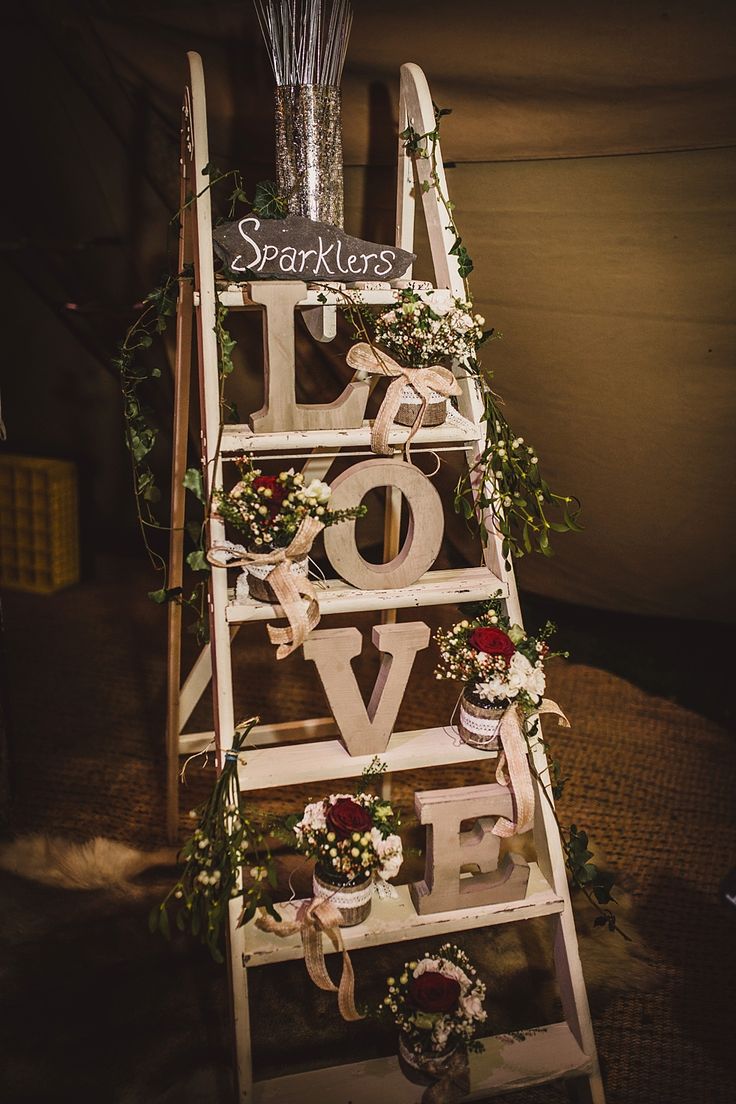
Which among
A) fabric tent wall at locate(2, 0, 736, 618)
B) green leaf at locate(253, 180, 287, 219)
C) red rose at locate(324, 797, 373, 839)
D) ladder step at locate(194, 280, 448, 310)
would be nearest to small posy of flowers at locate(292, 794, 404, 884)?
red rose at locate(324, 797, 373, 839)

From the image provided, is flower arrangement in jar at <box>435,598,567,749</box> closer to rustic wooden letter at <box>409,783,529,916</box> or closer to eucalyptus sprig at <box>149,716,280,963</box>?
rustic wooden letter at <box>409,783,529,916</box>

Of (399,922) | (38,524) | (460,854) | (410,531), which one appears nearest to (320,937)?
(399,922)

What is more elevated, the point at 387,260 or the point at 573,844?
the point at 387,260

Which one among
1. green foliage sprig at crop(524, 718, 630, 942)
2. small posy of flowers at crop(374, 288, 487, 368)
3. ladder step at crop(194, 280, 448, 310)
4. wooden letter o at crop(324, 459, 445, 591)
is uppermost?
ladder step at crop(194, 280, 448, 310)

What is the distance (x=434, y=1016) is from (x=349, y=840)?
12.3 inches

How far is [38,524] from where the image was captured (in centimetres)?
393

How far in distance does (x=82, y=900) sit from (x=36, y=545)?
6.89ft

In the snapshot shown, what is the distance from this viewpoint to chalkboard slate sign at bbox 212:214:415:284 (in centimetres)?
157

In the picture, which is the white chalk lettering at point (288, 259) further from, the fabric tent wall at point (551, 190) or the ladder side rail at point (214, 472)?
the fabric tent wall at point (551, 190)

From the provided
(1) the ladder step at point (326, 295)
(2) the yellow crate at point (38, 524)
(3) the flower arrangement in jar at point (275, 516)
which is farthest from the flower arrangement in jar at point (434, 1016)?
(2) the yellow crate at point (38, 524)

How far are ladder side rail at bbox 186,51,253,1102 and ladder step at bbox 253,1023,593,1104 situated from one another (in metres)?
0.08

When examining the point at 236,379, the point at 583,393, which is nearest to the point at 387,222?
the point at 583,393

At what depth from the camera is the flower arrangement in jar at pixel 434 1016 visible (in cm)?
154

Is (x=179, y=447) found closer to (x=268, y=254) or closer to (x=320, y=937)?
(x=268, y=254)
